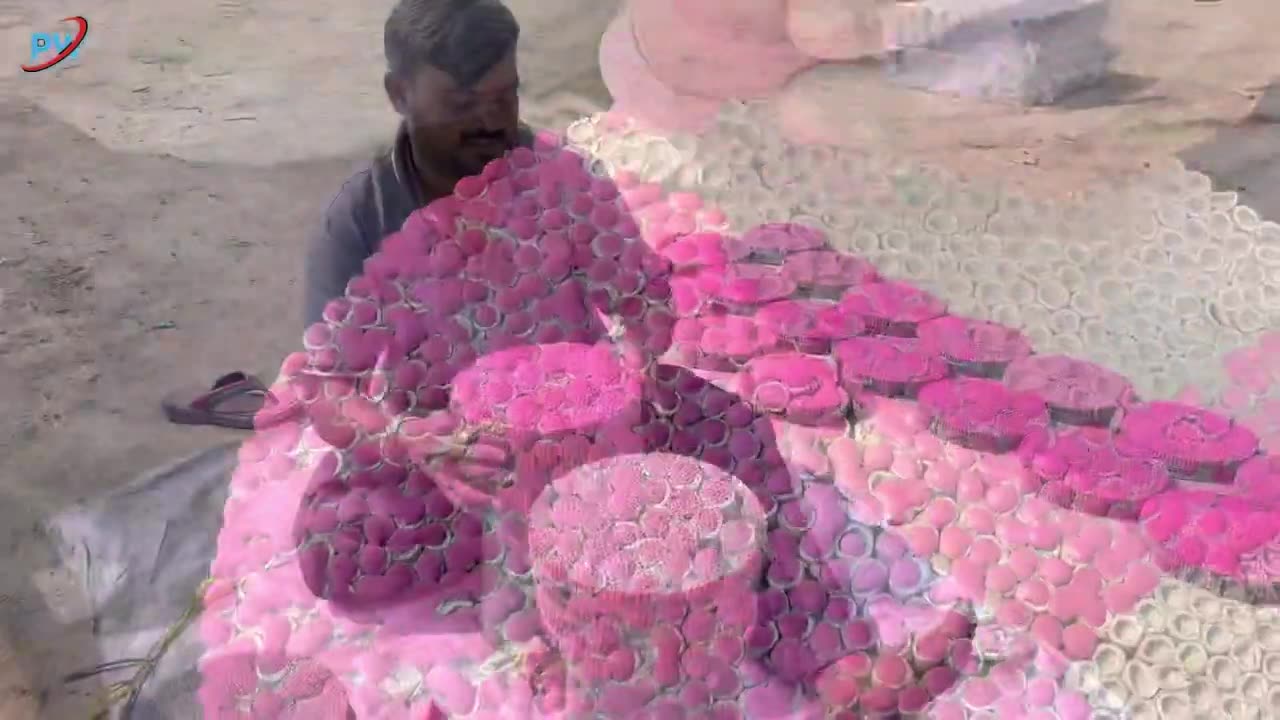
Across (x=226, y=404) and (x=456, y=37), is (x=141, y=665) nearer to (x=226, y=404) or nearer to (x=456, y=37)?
(x=226, y=404)

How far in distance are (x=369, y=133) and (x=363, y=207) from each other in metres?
0.07

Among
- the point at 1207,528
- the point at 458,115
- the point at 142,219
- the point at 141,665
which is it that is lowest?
the point at 141,665

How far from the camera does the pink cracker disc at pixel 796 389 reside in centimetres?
70

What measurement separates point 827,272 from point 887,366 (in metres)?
0.11

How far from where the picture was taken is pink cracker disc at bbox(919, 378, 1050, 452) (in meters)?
0.71

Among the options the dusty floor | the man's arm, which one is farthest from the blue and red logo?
the man's arm

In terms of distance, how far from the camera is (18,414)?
738 millimetres

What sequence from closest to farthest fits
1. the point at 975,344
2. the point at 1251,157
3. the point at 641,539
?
1. the point at 641,539
2. the point at 975,344
3. the point at 1251,157

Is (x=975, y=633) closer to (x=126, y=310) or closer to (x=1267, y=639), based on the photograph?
(x=1267, y=639)

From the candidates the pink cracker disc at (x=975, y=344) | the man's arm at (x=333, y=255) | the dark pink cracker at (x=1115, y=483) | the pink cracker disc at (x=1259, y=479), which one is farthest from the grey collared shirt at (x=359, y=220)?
the pink cracker disc at (x=1259, y=479)

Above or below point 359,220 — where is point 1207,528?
below

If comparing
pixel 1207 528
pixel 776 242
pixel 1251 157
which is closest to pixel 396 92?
pixel 776 242

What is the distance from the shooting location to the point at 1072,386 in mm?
767

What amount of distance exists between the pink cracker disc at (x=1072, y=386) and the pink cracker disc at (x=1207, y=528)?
0.27 ft
